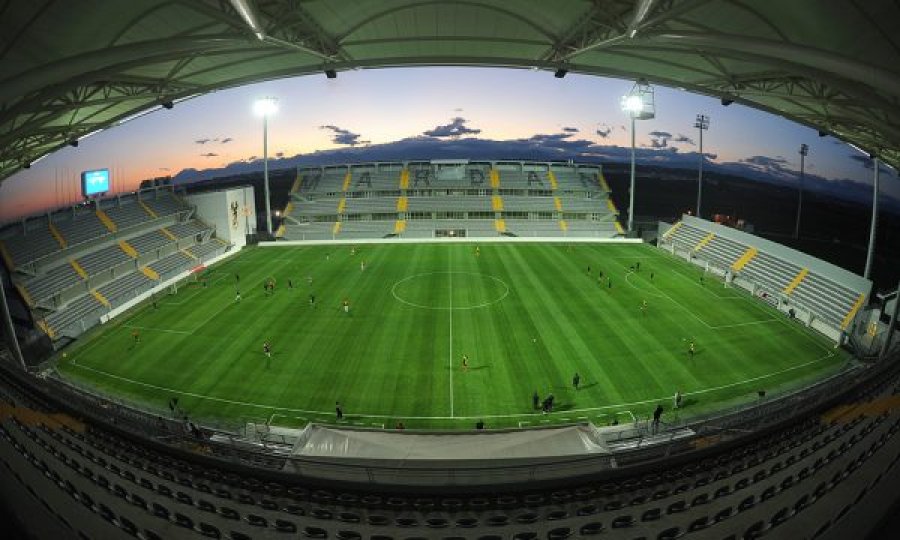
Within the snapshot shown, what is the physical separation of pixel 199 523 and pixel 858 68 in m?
13.9

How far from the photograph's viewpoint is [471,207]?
58.1 metres

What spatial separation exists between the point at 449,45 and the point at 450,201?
4238cm

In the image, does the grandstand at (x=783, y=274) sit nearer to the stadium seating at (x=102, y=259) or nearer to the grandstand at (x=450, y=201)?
the grandstand at (x=450, y=201)

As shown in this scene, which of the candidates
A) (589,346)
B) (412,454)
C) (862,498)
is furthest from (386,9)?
(589,346)

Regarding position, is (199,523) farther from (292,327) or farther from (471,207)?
(471,207)

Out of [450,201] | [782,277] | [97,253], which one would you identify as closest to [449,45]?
[782,277]

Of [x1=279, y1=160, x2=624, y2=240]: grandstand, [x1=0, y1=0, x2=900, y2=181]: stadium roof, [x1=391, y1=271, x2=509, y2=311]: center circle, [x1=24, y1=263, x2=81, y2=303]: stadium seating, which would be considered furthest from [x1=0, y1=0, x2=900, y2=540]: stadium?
[x1=279, y1=160, x2=624, y2=240]: grandstand

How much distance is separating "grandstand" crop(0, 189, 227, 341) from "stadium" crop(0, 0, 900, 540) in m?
0.22

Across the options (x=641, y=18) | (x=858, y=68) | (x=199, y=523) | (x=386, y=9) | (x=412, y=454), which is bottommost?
(x=412, y=454)

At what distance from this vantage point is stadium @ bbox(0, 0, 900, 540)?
5.39 metres

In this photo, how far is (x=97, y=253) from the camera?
35.2 m

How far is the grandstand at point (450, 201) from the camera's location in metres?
55.5

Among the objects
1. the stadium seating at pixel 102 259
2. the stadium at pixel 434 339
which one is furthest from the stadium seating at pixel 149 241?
the stadium seating at pixel 102 259

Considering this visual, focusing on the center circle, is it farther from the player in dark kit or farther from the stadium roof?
the stadium roof
